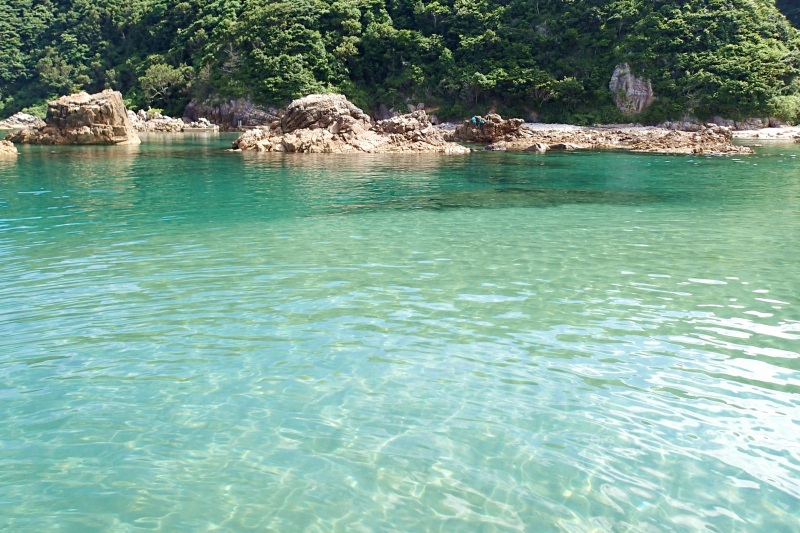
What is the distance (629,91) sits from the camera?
2623 inches

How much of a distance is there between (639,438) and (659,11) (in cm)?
7154

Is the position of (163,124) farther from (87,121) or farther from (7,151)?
(7,151)

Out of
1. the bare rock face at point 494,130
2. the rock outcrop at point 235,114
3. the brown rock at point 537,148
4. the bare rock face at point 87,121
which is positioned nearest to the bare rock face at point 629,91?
the bare rock face at point 494,130

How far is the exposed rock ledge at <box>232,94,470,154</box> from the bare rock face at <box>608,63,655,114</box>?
110 feet

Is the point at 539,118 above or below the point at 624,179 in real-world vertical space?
above

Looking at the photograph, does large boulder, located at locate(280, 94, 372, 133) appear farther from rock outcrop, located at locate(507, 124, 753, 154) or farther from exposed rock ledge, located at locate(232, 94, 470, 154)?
rock outcrop, located at locate(507, 124, 753, 154)

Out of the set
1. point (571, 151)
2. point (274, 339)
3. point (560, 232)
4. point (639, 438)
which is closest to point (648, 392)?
point (639, 438)

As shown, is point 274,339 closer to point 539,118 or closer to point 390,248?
point 390,248

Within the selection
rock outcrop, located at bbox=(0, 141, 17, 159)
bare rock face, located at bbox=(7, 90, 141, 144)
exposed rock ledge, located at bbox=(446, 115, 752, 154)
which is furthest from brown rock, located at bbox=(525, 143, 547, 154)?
rock outcrop, located at bbox=(0, 141, 17, 159)

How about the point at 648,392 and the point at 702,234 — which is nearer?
the point at 648,392

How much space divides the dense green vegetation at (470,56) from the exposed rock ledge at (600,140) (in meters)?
19.5

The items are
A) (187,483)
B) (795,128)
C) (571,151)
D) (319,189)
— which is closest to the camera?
(187,483)

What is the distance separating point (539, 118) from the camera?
7019 centimetres

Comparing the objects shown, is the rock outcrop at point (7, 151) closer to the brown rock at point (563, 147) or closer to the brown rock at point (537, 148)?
the brown rock at point (537, 148)
